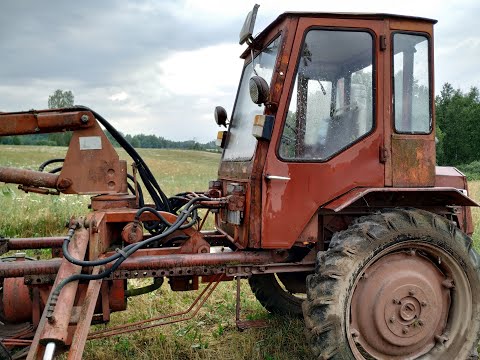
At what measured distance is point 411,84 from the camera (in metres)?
3.92

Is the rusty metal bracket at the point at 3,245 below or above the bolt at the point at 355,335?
above

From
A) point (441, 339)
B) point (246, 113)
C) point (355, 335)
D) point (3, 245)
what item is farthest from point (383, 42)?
point (3, 245)

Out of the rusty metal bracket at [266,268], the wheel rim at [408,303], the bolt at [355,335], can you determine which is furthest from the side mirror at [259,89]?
the bolt at [355,335]

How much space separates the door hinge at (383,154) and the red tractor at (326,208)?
1 centimetres

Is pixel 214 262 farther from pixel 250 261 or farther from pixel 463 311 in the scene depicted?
pixel 463 311

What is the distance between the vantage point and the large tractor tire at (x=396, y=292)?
135 inches

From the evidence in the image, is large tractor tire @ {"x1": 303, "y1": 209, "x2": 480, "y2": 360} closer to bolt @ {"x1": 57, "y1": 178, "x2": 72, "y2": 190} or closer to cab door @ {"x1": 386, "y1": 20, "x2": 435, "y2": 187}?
cab door @ {"x1": 386, "y1": 20, "x2": 435, "y2": 187}

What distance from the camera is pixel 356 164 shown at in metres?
3.74

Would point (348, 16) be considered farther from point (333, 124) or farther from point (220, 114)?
point (220, 114)

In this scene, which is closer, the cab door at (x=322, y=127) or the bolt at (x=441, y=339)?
the cab door at (x=322, y=127)

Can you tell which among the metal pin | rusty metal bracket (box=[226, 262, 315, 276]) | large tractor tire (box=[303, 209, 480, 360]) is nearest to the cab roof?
large tractor tire (box=[303, 209, 480, 360])

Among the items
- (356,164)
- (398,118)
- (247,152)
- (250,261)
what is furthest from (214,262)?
(398,118)

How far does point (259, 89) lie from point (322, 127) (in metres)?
0.65

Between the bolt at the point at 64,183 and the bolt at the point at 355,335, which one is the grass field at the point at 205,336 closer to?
the bolt at the point at 355,335
